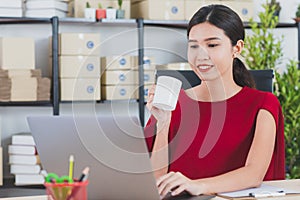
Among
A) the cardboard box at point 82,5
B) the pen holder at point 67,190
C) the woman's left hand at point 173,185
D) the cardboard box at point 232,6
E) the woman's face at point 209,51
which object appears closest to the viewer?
the pen holder at point 67,190

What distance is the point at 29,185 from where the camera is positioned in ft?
13.1

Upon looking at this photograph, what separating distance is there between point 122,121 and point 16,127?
301 centimetres

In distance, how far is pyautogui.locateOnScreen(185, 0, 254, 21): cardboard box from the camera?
433 centimetres

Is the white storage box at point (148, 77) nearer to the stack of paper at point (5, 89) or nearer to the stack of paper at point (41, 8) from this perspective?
the stack of paper at point (41, 8)

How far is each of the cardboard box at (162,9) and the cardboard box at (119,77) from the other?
1.29 feet

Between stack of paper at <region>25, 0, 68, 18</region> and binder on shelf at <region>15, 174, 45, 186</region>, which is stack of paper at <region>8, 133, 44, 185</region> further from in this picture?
stack of paper at <region>25, 0, 68, 18</region>

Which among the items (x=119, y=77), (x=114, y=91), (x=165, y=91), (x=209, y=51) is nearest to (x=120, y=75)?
(x=119, y=77)

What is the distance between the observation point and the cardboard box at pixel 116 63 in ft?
13.4

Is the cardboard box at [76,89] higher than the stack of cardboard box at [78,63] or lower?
lower

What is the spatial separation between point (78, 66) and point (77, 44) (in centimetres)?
14

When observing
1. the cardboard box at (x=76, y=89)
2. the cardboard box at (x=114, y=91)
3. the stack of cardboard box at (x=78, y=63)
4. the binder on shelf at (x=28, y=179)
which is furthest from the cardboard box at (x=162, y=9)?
the binder on shelf at (x=28, y=179)

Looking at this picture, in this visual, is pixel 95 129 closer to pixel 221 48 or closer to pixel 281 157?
pixel 221 48

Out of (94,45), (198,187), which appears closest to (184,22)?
(94,45)

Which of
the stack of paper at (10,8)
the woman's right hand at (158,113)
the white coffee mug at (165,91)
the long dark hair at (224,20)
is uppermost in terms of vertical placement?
the stack of paper at (10,8)
